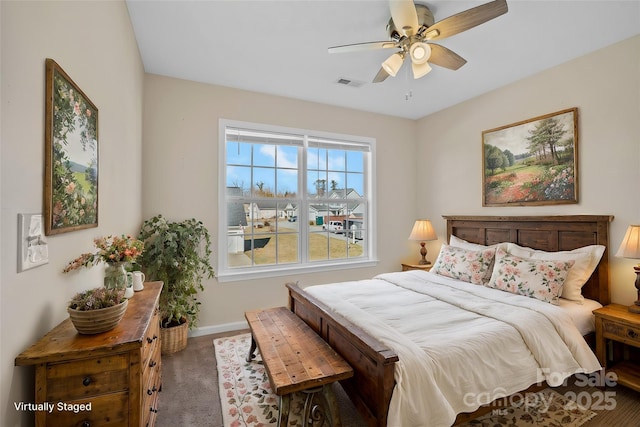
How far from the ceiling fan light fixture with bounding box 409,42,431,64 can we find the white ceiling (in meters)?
0.30

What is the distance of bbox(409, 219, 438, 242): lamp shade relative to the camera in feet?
13.4

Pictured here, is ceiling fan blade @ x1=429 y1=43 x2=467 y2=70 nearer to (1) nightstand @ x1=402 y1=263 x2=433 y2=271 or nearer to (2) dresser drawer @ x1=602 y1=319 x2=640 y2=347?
(2) dresser drawer @ x1=602 y1=319 x2=640 y2=347

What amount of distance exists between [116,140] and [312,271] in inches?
102

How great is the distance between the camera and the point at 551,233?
9.86 ft

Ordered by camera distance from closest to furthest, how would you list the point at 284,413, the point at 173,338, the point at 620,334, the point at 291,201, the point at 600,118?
1. the point at 284,413
2. the point at 620,334
3. the point at 600,118
4. the point at 173,338
5. the point at 291,201

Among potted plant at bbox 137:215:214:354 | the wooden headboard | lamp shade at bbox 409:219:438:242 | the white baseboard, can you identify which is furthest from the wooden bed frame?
potted plant at bbox 137:215:214:354

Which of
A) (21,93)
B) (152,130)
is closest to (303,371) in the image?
(21,93)

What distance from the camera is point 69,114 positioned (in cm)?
137

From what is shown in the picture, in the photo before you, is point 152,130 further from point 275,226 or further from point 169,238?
point 275,226

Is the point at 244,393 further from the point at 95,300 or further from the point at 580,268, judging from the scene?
the point at 580,268

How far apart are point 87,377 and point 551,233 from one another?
371 centimetres

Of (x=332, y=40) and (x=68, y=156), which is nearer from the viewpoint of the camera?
(x=68, y=156)

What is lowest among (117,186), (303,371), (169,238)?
(303,371)

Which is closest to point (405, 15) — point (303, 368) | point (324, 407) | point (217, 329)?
point (303, 368)
